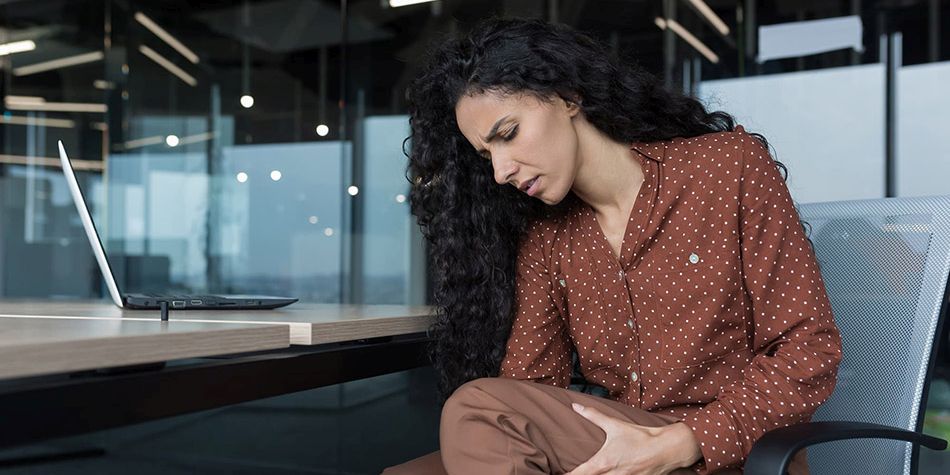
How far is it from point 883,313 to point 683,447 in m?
0.56

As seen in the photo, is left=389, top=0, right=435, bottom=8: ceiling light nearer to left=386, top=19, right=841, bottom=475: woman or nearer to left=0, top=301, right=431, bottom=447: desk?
left=386, top=19, right=841, bottom=475: woman

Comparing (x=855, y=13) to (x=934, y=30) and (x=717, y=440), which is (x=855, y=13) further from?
(x=717, y=440)

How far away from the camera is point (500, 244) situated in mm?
1533

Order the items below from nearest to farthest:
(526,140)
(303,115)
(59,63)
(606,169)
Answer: (526,140) < (606,169) < (303,115) < (59,63)

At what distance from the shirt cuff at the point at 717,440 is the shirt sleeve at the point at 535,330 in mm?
359

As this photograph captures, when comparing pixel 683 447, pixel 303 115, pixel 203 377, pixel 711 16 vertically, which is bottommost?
pixel 683 447

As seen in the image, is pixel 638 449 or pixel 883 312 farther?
pixel 883 312

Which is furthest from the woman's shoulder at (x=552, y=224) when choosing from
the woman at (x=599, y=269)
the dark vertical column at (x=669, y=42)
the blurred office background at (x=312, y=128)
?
the dark vertical column at (x=669, y=42)

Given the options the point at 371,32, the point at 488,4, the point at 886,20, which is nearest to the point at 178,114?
the point at 371,32

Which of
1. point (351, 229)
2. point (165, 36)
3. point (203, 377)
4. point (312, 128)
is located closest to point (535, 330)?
point (203, 377)

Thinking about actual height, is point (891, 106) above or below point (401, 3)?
below

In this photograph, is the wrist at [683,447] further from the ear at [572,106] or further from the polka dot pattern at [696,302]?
the ear at [572,106]

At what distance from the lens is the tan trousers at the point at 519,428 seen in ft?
3.60

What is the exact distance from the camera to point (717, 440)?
1.17m
